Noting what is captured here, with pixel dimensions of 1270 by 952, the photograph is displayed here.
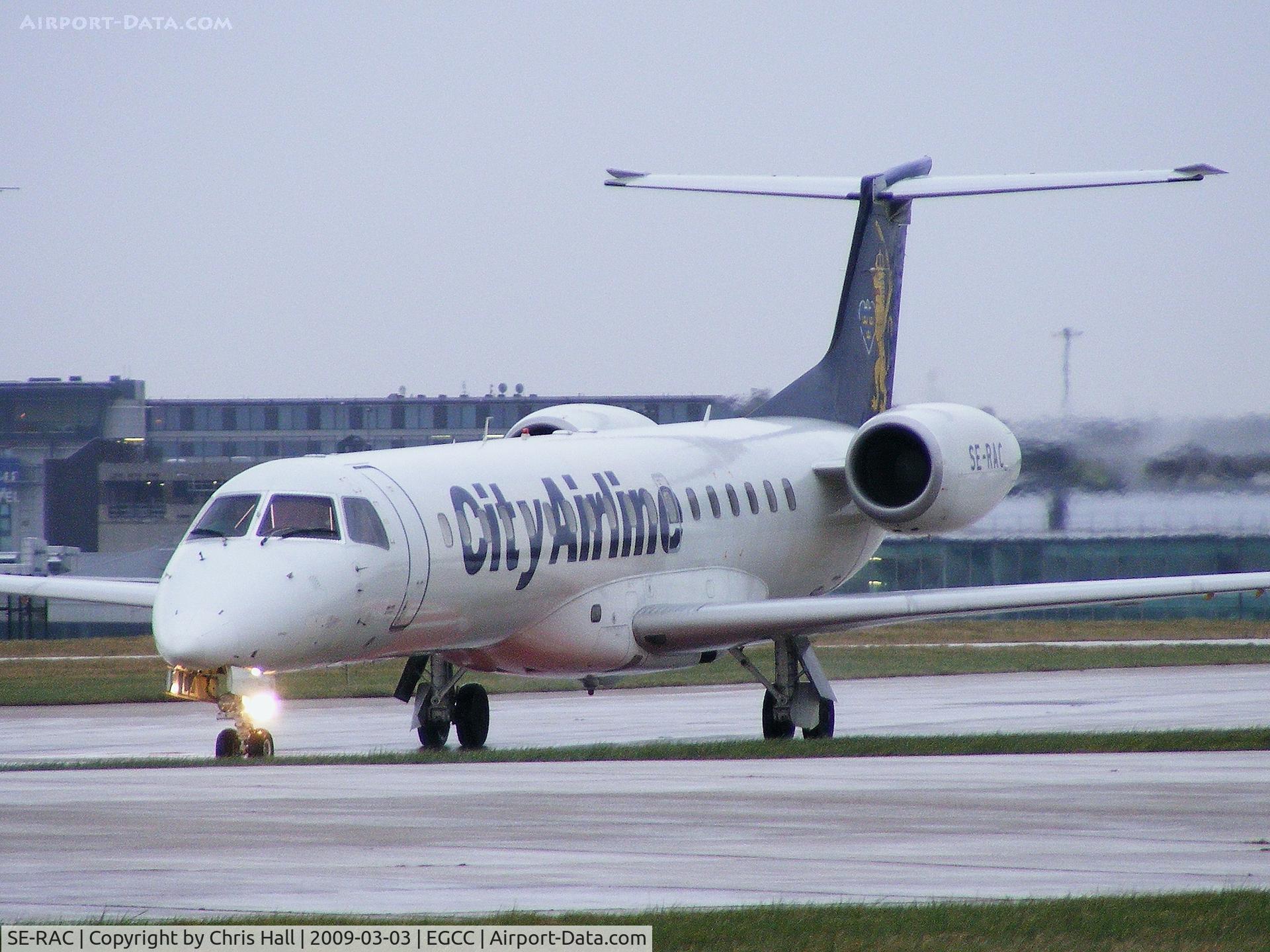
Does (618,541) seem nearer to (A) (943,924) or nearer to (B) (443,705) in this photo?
(B) (443,705)

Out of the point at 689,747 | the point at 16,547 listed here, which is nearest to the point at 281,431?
the point at 16,547

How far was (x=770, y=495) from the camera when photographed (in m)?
25.0

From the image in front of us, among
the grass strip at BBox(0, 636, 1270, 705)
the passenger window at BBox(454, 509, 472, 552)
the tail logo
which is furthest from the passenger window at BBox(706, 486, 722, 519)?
the grass strip at BBox(0, 636, 1270, 705)

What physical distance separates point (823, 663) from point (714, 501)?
51.6 feet

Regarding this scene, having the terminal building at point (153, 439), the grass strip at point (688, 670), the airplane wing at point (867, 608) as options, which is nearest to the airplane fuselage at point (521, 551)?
the airplane wing at point (867, 608)

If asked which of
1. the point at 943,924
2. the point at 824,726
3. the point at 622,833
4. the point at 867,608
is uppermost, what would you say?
the point at 867,608

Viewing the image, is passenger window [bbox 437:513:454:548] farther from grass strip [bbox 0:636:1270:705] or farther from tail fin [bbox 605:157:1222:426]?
grass strip [bbox 0:636:1270:705]

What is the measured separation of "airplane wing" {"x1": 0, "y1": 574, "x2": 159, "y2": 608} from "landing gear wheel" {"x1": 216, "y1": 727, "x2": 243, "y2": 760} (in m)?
2.58

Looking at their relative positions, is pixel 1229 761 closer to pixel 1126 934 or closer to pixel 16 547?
pixel 1126 934

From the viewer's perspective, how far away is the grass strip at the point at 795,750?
A: 58.9 feet

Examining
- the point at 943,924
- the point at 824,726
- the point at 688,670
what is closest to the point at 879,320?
the point at 824,726

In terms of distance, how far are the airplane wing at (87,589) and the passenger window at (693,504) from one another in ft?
19.7

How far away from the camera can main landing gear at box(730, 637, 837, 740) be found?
75.8ft

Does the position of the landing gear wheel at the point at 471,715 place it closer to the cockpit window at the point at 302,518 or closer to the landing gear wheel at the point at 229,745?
the landing gear wheel at the point at 229,745
